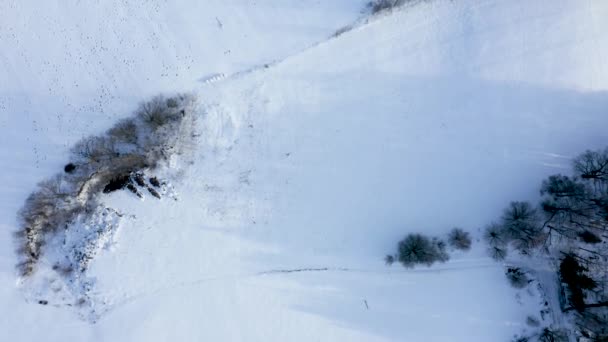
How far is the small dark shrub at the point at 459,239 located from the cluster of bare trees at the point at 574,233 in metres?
1.52

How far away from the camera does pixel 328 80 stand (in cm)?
3288

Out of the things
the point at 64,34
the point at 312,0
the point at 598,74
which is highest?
the point at 312,0

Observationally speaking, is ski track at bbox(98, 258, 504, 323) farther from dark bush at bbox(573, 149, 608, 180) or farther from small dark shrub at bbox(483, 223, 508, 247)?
dark bush at bbox(573, 149, 608, 180)

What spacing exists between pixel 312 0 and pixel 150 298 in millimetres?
24543

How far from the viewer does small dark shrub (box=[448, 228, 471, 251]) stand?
105 feet

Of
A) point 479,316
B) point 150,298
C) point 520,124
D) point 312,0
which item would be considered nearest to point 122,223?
point 150,298

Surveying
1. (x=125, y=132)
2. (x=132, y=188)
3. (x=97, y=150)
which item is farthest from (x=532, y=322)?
(x=97, y=150)

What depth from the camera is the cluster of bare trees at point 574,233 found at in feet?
103

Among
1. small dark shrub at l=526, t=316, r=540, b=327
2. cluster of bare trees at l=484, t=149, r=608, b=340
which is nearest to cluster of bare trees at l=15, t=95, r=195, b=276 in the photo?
cluster of bare trees at l=484, t=149, r=608, b=340

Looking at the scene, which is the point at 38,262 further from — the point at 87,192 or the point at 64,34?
the point at 64,34

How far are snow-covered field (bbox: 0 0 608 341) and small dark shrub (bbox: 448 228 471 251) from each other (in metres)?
0.70

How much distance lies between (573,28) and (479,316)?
22.0 m

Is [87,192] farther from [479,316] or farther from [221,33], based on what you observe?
[479,316]

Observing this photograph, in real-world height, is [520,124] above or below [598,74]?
below
